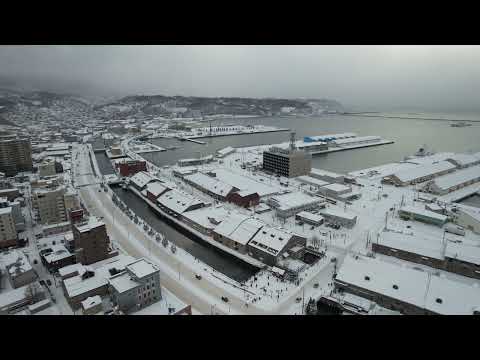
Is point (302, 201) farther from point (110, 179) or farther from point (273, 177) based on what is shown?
point (110, 179)

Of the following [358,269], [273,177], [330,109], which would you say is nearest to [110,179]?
[273,177]

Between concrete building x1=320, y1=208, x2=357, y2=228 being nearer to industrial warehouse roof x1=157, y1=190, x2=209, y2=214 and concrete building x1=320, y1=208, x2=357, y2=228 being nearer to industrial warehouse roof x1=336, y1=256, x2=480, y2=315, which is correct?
industrial warehouse roof x1=336, y1=256, x2=480, y2=315

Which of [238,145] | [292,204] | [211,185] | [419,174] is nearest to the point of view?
[292,204]

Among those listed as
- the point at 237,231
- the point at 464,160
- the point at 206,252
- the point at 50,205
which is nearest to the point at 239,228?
the point at 237,231

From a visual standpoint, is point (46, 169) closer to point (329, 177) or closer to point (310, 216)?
point (310, 216)

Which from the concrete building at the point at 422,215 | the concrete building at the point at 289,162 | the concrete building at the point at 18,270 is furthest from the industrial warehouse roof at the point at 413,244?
the concrete building at the point at 18,270

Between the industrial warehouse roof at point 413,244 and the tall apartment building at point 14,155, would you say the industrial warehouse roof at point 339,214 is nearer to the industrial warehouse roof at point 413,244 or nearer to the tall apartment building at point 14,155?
the industrial warehouse roof at point 413,244

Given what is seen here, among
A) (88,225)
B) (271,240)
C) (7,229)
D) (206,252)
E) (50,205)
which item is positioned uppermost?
(88,225)
